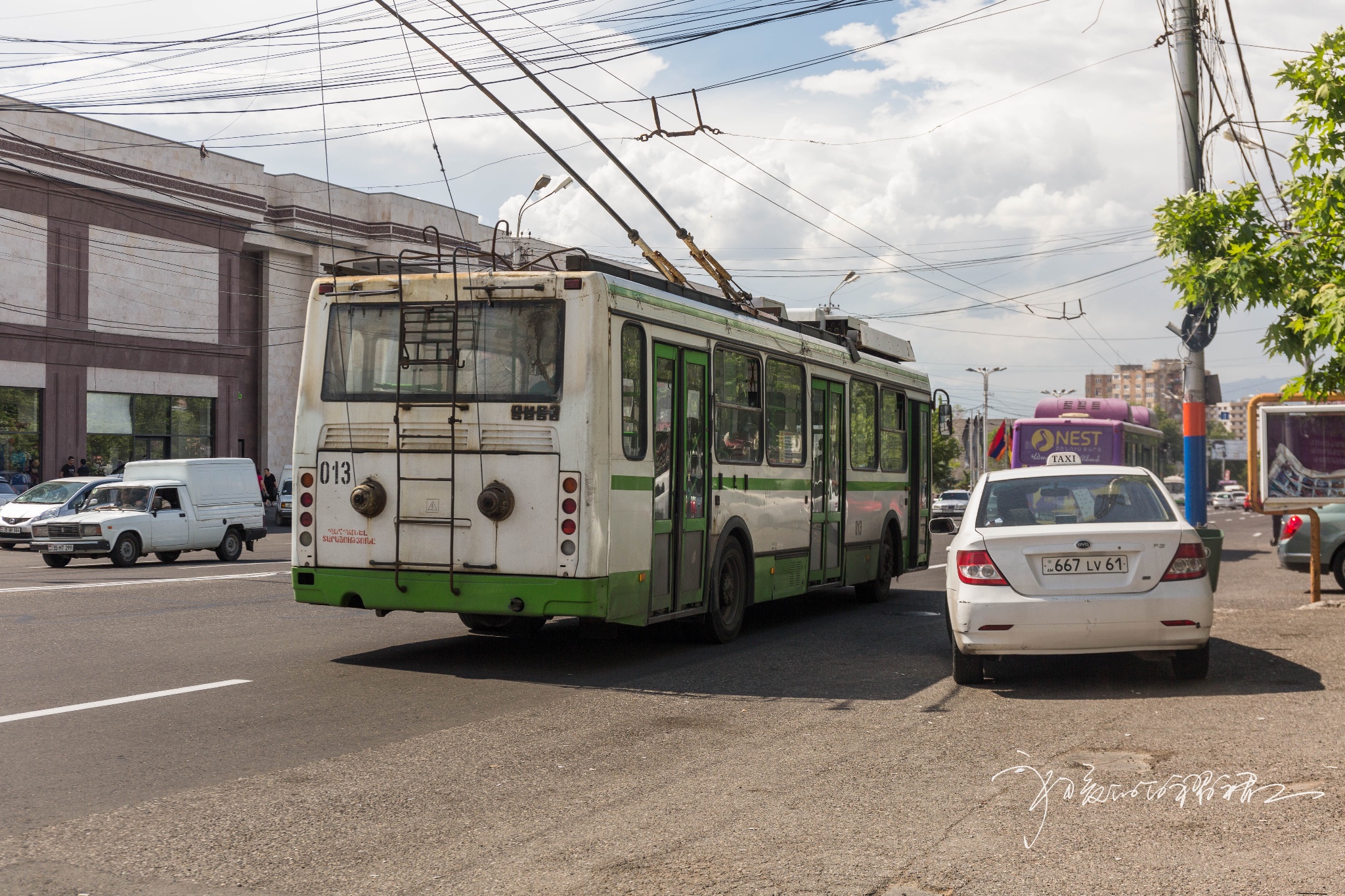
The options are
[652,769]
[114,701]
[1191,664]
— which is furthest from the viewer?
[1191,664]

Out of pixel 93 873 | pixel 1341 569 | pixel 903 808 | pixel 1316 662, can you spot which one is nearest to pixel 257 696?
pixel 93 873

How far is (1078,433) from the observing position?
30047 millimetres

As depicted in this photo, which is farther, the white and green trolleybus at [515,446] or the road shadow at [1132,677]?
the white and green trolleybus at [515,446]

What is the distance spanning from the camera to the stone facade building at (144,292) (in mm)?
39000

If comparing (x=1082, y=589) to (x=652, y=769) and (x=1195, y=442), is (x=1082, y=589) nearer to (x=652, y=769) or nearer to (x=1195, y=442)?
(x=652, y=769)

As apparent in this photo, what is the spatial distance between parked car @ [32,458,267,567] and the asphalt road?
38.6 feet

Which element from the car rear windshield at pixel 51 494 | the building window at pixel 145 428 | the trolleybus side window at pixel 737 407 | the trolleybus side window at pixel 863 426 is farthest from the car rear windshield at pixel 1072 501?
the building window at pixel 145 428

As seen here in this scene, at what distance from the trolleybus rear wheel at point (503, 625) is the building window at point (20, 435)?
1204 inches

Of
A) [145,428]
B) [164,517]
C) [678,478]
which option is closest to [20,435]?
[145,428]

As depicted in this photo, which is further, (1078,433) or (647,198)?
(1078,433)

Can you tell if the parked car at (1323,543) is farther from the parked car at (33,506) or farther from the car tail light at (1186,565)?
the parked car at (33,506)

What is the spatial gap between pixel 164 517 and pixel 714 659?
53.3ft

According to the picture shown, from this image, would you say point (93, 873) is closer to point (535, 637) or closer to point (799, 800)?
point (799, 800)

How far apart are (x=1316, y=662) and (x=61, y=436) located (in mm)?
38048
